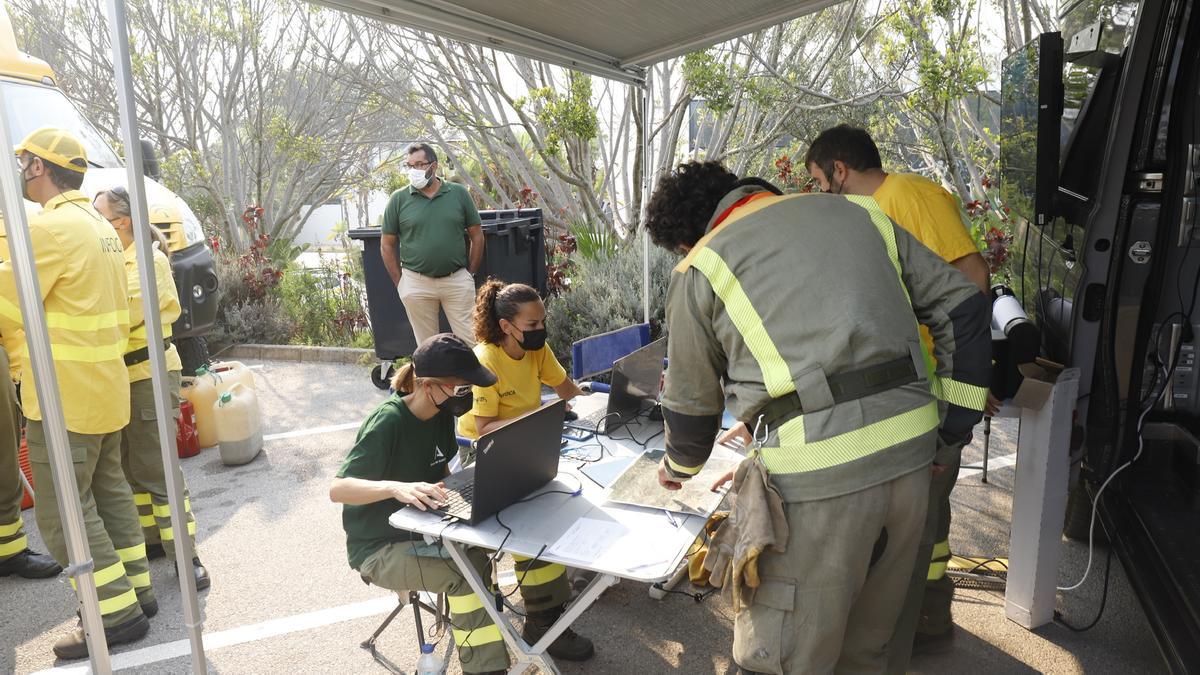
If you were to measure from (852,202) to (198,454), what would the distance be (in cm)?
495

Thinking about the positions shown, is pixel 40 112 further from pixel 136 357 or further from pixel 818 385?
pixel 818 385

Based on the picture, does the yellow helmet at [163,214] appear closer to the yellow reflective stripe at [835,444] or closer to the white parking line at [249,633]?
the white parking line at [249,633]

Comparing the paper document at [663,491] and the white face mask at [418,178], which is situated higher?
the white face mask at [418,178]

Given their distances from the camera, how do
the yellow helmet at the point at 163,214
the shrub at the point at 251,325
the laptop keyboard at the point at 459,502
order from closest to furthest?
1. the laptop keyboard at the point at 459,502
2. the yellow helmet at the point at 163,214
3. the shrub at the point at 251,325

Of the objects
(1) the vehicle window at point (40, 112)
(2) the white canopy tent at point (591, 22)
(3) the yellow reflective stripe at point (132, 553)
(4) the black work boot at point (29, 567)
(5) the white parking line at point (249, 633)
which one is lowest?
(5) the white parking line at point (249, 633)

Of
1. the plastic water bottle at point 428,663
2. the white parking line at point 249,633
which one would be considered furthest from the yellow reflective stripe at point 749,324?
the white parking line at point 249,633

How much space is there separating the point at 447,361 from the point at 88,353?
165 cm

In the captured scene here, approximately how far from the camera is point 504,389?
3.29 metres

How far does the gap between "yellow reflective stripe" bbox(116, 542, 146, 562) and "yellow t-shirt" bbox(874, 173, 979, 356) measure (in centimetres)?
338

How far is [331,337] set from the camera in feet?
29.7

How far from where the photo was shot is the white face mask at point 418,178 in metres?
5.85

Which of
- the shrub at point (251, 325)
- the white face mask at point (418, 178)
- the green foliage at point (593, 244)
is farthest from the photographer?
the shrub at point (251, 325)

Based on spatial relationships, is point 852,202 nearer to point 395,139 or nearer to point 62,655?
point 62,655

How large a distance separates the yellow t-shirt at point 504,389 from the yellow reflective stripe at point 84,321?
4.73 feet
